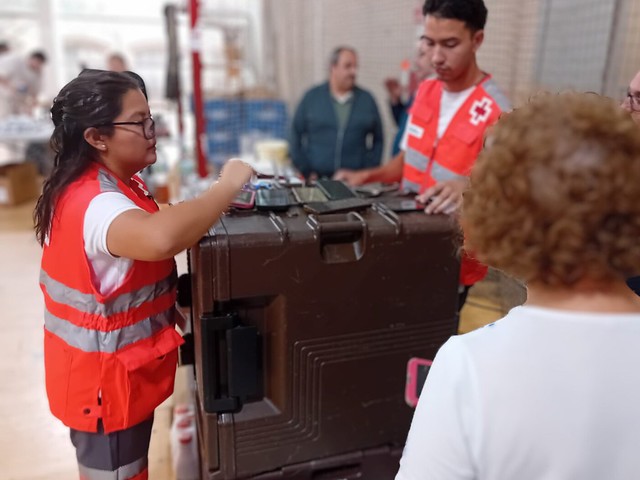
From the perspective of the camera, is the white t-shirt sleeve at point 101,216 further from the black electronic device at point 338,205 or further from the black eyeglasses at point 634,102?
the black eyeglasses at point 634,102

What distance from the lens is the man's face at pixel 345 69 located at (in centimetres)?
335

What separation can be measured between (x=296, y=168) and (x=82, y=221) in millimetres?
2636

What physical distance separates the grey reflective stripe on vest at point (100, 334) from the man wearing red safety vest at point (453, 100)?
0.84m

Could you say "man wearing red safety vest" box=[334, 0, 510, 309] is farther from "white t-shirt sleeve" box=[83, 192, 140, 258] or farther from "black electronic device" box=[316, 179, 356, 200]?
"white t-shirt sleeve" box=[83, 192, 140, 258]

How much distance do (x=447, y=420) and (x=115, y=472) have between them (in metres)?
0.90

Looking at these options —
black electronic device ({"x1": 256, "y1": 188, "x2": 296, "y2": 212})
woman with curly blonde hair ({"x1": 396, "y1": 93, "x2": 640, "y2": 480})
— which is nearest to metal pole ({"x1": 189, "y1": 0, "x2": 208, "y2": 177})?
black electronic device ({"x1": 256, "y1": 188, "x2": 296, "y2": 212})

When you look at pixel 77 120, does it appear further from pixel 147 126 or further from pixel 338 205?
pixel 338 205

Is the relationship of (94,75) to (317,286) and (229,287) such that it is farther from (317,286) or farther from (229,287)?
(317,286)

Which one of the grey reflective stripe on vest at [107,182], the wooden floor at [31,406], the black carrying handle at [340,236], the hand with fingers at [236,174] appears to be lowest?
the wooden floor at [31,406]

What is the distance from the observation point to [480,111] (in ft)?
5.65

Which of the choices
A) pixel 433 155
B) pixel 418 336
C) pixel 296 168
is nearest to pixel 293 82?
pixel 296 168

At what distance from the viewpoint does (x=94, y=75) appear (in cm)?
114

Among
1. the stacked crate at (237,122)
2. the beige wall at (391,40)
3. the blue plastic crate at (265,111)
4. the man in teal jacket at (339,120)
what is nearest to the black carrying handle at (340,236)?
the beige wall at (391,40)

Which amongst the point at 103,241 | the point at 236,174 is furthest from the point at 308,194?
the point at 103,241
